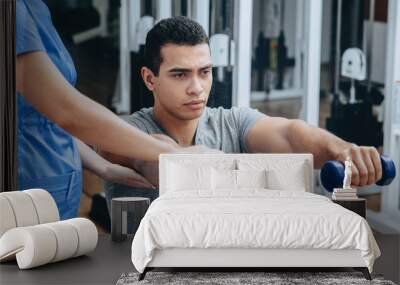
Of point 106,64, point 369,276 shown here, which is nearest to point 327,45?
point 106,64

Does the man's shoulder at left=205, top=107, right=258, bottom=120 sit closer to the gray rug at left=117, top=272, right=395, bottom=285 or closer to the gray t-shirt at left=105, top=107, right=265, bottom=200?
the gray t-shirt at left=105, top=107, right=265, bottom=200

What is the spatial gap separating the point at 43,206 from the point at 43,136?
54.1 inches

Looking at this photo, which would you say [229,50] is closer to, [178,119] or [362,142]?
[178,119]

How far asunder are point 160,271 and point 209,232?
0.61 metres

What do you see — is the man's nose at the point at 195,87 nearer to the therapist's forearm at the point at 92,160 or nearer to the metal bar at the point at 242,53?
the metal bar at the point at 242,53

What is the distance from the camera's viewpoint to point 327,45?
7.24 m

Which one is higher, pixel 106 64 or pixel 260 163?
pixel 106 64

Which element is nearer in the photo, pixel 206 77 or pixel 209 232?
pixel 209 232

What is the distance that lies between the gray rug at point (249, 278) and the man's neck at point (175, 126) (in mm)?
2053

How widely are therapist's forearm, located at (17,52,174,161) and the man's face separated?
38 centimetres

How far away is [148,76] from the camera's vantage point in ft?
23.7

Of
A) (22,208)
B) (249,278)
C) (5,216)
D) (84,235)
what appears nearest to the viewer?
(249,278)

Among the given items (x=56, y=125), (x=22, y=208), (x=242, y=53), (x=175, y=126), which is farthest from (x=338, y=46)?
(x=22, y=208)

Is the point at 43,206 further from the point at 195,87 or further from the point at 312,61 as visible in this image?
the point at 312,61
